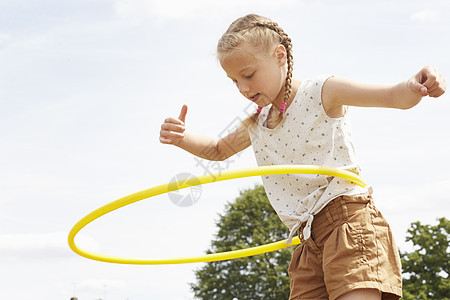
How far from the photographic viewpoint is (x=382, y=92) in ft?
11.5

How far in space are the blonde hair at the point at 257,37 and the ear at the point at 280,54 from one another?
0.17ft

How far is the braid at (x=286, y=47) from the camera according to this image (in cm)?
413

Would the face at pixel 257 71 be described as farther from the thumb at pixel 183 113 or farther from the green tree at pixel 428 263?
the green tree at pixel 428 263

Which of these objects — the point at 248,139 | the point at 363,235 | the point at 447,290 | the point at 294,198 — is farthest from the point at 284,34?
the point at 447,290

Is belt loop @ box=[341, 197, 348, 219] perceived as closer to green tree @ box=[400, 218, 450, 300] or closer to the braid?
the braid

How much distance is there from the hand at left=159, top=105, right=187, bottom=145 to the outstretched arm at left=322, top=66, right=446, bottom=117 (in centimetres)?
117

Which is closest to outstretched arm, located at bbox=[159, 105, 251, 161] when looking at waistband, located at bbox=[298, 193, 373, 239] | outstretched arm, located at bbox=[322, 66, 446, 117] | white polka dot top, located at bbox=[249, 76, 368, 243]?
white polka dot top, located at bbox=[249, 76, 368, 243]

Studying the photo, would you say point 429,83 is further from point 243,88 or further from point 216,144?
point 216,144

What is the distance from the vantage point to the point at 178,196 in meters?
3.92

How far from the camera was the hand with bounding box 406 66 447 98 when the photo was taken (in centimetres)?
316

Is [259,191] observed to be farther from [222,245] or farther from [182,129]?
[182,129]

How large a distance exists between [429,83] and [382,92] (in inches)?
15.1

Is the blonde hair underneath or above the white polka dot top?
above

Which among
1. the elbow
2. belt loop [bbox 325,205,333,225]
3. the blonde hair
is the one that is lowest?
belt loop [bbox 325,205,333,225]
